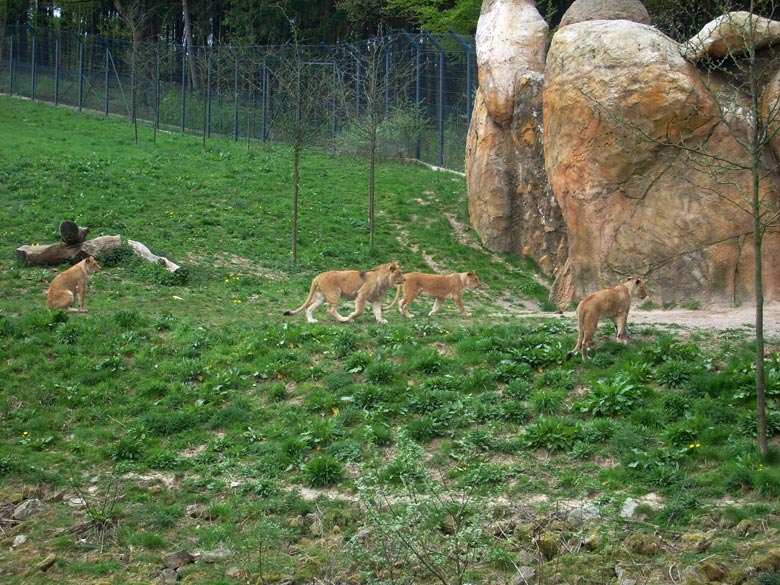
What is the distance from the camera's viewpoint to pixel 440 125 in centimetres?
3588

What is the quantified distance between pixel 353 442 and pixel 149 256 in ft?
38.5

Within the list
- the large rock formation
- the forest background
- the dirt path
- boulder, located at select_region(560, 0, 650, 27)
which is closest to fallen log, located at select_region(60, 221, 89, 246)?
the large rock formation

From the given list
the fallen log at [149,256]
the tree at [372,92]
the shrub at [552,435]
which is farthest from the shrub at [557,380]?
the tree at [372,92]

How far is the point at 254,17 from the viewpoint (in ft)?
192

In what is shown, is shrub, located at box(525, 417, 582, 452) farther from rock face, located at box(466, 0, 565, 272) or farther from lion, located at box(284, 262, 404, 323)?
rock face, located at box(466, 0, 565, 272)

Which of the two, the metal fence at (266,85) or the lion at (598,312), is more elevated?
the metal fence at (266,85)

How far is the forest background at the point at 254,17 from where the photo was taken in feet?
159

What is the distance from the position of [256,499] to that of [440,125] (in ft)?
89.3

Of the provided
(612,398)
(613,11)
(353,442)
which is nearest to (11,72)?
(613,11)

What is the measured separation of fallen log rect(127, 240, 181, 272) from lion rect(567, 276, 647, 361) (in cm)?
1084

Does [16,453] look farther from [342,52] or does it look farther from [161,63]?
[161,63]

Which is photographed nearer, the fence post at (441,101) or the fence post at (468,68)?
the fence post at (468,68)

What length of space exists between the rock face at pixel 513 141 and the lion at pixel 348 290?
9933mm

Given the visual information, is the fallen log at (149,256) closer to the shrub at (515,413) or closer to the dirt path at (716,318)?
the dirt path at (716,318)
